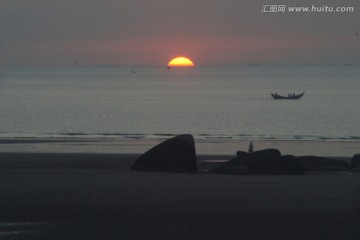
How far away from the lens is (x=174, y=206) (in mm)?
16062

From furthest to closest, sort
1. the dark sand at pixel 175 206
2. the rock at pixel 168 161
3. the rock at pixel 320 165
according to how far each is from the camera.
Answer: the rock at pixel 320 165
the rock at pixel 168 161
the dark sand at pixel 175 206

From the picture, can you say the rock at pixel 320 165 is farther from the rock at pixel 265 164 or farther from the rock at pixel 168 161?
the rock at pixel 168 161

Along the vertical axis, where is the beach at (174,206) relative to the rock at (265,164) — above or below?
below

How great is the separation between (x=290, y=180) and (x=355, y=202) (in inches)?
178

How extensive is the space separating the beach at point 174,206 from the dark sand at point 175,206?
1cm

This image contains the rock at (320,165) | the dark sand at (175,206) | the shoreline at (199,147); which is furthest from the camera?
the shoreline at (199,147)

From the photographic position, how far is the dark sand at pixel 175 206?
13.4 m

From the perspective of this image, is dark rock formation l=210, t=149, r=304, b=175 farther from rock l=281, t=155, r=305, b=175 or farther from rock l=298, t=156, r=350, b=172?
rock l=298, t=156, r=350, b=172

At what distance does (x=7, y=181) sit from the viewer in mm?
20484

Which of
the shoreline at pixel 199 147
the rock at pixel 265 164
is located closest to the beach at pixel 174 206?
the rock at pixel 265 164

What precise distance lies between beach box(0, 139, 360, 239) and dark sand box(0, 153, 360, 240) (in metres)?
0.01

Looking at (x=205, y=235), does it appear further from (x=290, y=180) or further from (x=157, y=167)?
(x=157, y=167)

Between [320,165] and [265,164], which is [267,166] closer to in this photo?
[265,164]

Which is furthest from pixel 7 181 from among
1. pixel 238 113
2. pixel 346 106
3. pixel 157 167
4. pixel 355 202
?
pixel 346 106
